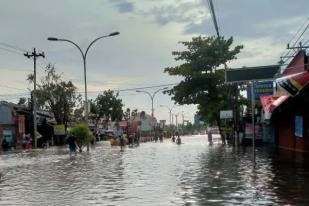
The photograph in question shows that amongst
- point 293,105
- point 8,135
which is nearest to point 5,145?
point 8,135

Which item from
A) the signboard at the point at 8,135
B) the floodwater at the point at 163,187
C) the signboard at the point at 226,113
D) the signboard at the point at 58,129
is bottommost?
the floodwater at the point at 163,187

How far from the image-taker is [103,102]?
117375mm

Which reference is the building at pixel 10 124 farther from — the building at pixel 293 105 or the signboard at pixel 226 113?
Answer: the building at pixel 293 105

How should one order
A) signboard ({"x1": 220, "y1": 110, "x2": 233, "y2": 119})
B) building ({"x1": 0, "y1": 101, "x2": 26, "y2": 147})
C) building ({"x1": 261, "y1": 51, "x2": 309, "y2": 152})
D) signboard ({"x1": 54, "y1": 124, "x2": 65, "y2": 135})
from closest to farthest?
building ({"x1": 261, "y1": 51, "x2": 309, "y2": 152}) → signboard ({"x1": 220, "y1": 110, "x2": 233, "y2": 119}) → building ({"x1": 0, "y1": 101, "x2": 26, "y2": 147}) → signboard ({"x1": 54, "y1": 124, "x2": 65, "y2": 135})

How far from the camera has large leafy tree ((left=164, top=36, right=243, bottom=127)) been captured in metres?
57.5

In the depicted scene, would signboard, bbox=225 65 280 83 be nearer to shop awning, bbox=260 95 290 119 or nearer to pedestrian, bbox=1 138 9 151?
shop awning, bbox=260 95 290 119

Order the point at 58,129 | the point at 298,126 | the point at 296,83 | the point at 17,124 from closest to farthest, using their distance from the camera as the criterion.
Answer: the point at 296,83
the point at 298,126
the point at 17,124
the point at 58,129

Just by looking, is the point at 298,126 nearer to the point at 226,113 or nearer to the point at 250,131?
the point at 250,131

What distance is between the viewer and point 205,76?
2255 inches

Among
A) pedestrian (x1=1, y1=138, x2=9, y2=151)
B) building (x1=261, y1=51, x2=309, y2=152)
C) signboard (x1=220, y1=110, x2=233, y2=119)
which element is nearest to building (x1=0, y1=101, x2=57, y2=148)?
pedestrian (x1=1, y1=138, x2=9, y2=151)

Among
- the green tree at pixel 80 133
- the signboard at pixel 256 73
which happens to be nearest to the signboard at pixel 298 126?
the signboard at pixel 256 73

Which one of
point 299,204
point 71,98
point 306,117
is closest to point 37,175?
point 299,204

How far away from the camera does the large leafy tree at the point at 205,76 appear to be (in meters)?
57.5

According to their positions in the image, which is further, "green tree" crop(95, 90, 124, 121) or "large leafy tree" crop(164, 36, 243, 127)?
"green tree" crop(95, 90, 124, 121)
